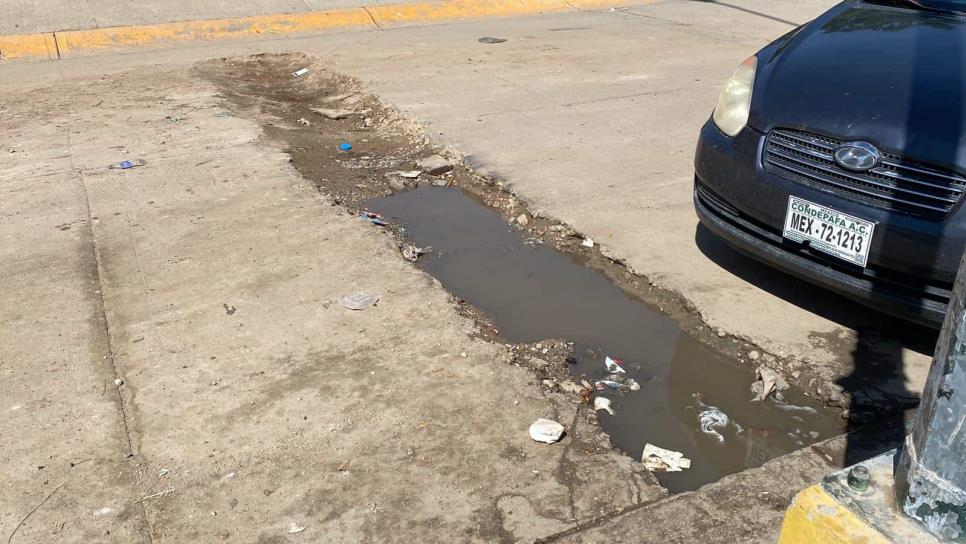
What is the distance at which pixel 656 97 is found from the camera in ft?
26.6

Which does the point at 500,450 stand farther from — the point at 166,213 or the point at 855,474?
the point at 166,213

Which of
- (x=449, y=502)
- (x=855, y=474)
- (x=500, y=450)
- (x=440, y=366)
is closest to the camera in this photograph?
(x=855, y=474)

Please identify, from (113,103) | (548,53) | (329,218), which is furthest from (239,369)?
Result: (548,53)

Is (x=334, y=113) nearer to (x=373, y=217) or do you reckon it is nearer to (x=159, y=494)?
(x=373, y=217)

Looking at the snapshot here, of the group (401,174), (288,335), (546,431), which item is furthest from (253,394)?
(401,174)

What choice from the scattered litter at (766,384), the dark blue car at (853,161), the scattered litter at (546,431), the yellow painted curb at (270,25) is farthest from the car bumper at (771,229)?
the yellow painted curb at (270,25)

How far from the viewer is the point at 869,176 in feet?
12.2

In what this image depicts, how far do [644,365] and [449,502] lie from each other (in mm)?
1385

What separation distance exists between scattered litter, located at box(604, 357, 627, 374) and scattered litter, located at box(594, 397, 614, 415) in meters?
0.27

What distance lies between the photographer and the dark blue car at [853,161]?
355cm

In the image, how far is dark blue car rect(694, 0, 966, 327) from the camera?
355 cm

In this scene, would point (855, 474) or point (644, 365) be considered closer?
point (855, 474)

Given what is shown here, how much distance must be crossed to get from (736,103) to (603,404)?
5.70 feet

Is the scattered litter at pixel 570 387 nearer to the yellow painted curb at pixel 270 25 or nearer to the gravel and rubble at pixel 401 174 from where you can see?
the gravel and rubble at pixel 401 174
